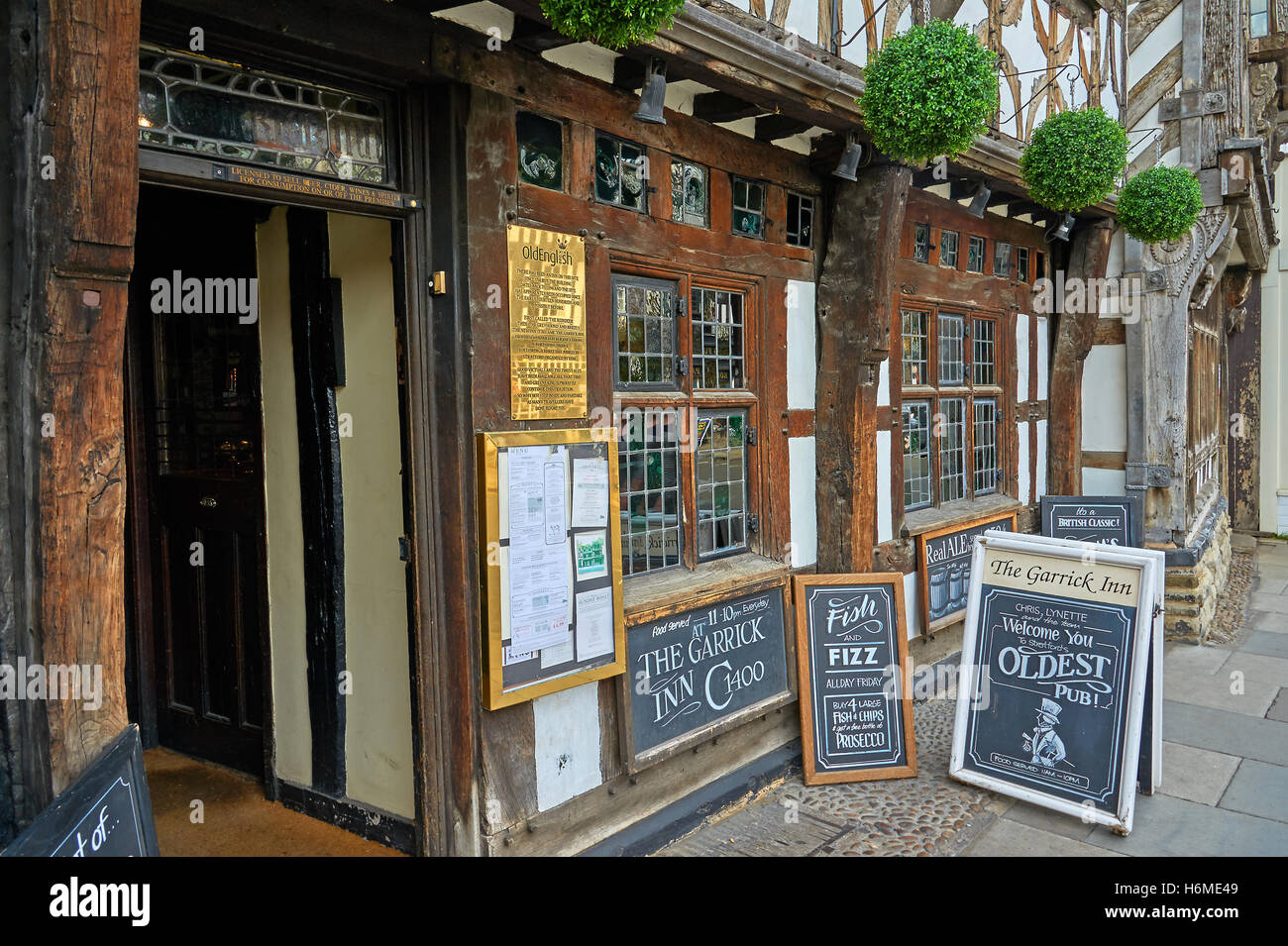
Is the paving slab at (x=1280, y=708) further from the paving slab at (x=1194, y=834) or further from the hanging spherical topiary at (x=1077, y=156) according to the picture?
the hanging spherical topiary at (x=1077, y=156)

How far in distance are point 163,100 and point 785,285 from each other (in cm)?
319

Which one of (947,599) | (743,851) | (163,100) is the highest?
(163,100)

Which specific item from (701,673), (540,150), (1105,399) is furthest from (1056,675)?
(1105,399)

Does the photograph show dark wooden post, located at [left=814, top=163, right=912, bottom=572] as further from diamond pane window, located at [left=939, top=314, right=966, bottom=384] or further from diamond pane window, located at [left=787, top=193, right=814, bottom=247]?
diamond pane window, located at [left=939, top=314, right=966, bottom=384]

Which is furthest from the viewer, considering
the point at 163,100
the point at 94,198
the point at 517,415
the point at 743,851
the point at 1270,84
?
the point at 1270,84

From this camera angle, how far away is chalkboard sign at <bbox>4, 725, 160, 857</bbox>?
5.63ft

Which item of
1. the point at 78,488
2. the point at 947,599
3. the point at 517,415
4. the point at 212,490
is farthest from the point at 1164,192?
the point at 78,488

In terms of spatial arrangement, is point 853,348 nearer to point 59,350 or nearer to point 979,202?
point 979,202

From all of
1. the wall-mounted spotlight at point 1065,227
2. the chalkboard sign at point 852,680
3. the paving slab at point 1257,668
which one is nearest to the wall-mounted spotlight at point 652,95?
the chalkboard sign at point 852,680

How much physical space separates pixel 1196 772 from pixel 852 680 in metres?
1.89

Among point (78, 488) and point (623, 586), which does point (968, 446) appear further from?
point (78, 488)

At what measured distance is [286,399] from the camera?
4047 mm

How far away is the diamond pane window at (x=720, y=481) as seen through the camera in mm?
4539

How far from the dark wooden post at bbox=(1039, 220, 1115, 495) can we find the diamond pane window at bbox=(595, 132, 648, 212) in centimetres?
545
